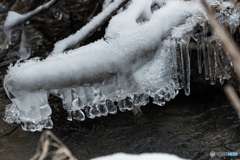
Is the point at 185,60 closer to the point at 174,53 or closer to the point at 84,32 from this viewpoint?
the point at 174,53

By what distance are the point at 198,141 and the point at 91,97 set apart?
1.01m

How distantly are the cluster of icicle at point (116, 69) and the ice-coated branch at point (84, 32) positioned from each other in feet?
0.05

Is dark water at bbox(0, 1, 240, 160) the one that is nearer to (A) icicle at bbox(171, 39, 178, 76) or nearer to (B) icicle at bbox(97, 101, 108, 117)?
(B) icicle at bbox(97, 101, 108, 117)

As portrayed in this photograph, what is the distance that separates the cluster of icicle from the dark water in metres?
0.34

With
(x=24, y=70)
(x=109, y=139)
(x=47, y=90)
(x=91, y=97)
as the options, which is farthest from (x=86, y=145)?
(x=24, y=70)

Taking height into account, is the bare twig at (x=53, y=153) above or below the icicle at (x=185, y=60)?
below

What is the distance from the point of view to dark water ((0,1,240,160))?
248cm

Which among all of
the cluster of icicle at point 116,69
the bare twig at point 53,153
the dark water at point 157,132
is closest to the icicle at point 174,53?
the cluster of icicle at point 116,69

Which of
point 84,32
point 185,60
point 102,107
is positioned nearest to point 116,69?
point 102,107

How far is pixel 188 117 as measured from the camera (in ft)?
9.43

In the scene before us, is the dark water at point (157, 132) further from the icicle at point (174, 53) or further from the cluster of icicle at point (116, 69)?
the icicle at point (174, 53)

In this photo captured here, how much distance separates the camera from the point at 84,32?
249cm

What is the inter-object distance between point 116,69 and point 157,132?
0.82 meters

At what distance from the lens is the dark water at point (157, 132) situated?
2.48 meters
